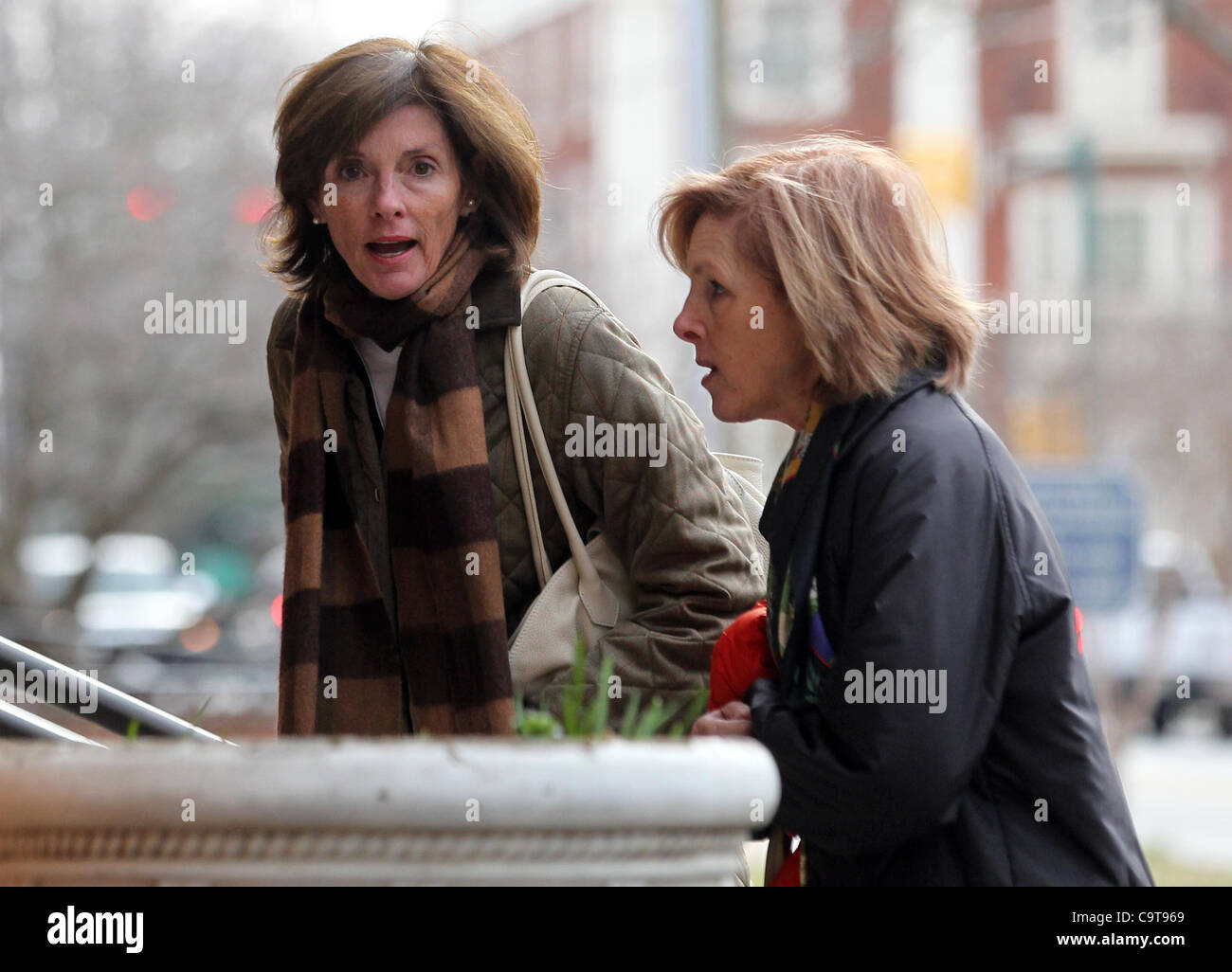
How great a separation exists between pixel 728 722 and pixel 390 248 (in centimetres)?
108

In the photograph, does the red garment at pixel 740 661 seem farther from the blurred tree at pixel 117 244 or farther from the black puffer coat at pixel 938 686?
the blurred tree at pixel 117 244

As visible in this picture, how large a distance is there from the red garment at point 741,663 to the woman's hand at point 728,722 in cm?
11

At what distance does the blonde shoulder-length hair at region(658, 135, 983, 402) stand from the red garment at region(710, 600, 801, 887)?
13.7 inches

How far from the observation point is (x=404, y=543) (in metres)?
2.87

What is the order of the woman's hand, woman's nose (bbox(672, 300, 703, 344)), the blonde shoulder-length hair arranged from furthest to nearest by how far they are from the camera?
1. woman's nose (bbox(672, 300, 703, 344))
2. the blonde shoulder-length hair
3. the woman's hand

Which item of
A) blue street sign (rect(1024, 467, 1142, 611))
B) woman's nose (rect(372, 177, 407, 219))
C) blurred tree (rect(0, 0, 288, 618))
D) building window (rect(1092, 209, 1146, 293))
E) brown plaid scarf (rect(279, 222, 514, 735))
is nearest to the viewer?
brown plaid scarf (rect(279, 222, 514, 735))

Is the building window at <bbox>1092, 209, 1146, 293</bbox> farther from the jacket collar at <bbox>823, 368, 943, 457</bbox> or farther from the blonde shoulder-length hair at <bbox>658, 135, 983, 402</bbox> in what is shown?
the jacket collar at <bbox>823, 368, 943, 457</bbox>

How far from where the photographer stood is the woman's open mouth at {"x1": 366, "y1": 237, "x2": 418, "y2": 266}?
292 cm

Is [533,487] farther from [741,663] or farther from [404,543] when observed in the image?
[741,663]

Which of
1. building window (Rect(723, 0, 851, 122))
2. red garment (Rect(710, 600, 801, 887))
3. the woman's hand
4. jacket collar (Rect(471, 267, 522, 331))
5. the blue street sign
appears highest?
building window (Rect(723, 0, 851, 122))

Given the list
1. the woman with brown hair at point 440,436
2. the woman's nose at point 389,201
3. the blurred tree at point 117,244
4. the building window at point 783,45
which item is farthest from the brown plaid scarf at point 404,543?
the building window at point 783,45

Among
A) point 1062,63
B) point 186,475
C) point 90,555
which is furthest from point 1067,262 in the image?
point 90,555

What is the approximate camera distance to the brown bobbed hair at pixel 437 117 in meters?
2.93

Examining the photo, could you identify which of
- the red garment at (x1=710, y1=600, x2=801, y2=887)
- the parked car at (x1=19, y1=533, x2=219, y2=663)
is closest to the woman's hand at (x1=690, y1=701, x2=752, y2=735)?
the red garment at (x1=710, y1=600, x2=801, y2=887)
